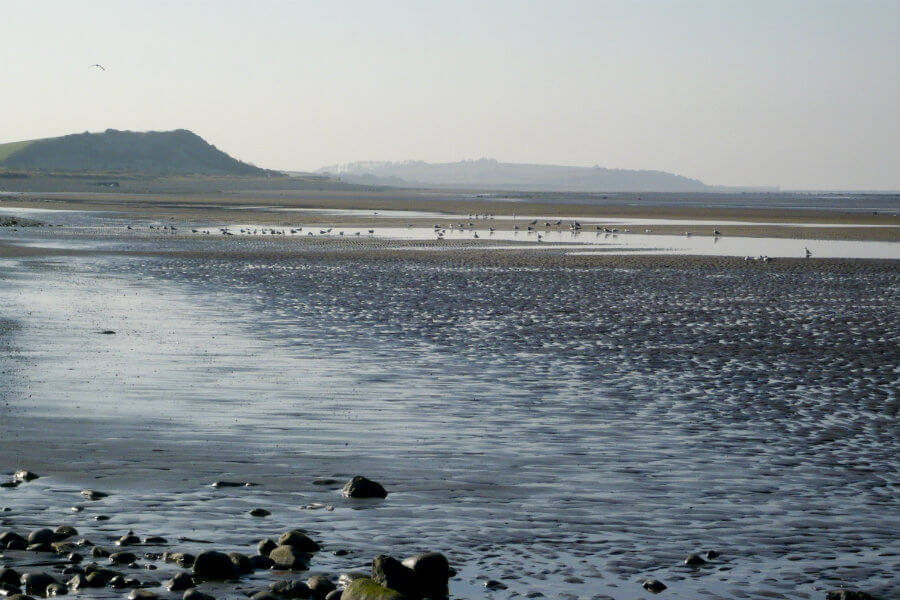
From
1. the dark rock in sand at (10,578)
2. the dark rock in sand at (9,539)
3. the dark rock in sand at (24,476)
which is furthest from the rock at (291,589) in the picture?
the dark rock in sand at (24,476)

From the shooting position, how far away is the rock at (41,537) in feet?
30.1

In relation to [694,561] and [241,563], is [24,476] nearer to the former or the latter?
[241,563]

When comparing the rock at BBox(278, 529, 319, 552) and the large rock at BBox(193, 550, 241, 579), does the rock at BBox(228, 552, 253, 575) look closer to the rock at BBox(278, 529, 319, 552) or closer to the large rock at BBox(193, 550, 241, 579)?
the large rock at BBox(193, 550, 241, 579)

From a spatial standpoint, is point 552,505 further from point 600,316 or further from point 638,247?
point 638,247

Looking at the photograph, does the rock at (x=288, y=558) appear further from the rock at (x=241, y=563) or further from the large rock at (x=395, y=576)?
the large rock at (x=395, y=576)

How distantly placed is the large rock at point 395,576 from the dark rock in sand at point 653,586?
1.71 meters

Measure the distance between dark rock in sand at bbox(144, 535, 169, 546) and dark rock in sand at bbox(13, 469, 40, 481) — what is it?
2.51 meters

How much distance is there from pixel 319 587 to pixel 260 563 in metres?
0.79

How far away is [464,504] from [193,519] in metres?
2.51

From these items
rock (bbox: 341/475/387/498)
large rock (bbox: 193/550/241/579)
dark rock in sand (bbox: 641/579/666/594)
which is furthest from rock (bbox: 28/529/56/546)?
dark rock in sand (bbox: 641/579/666/594)

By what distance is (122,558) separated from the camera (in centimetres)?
887

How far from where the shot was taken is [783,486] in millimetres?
11641

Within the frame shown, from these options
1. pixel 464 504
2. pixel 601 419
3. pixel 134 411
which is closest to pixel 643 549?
pixel 464 504

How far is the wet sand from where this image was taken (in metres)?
9.55
